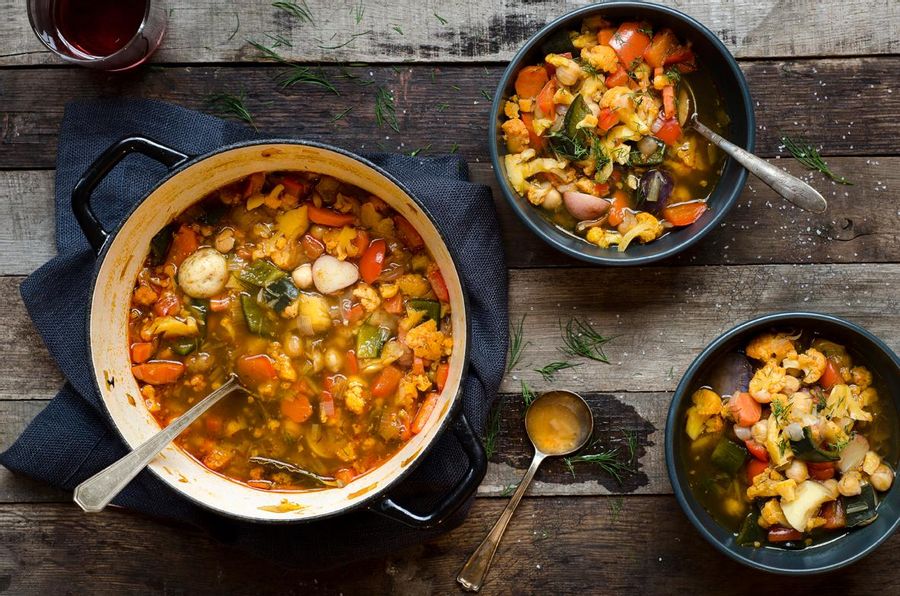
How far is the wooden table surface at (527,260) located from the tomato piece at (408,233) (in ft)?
1.34

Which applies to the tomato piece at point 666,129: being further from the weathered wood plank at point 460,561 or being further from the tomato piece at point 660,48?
the weathered wood plank at point 460,561

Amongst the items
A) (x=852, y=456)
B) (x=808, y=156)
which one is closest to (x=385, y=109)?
(x=808, y=156)

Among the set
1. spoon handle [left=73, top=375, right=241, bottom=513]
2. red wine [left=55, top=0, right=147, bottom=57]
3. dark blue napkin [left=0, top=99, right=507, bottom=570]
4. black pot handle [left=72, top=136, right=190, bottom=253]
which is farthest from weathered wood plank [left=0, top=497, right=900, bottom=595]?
red wine [left=55, top=0, right=147, bottom=57]

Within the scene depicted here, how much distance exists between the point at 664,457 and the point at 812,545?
58cm

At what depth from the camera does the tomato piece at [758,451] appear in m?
2.85

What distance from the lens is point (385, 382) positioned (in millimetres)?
2723

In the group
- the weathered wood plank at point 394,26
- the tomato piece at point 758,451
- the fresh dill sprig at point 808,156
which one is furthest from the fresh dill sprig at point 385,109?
the tomato piece at point 758,451

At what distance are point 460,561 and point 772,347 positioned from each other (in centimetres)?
138

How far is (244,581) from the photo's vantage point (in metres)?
3.09

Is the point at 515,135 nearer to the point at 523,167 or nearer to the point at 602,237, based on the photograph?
the point at 523,167

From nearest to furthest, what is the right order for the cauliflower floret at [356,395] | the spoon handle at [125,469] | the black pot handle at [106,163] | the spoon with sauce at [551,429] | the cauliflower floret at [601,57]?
the spoon handle at [125,469], the black pot handle at [106,163], the cauliflower floret at [356,395], the cauliflower floret at [601,57], the spoon with sauce at [551,429]

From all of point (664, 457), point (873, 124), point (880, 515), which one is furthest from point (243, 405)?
point (873, 124)

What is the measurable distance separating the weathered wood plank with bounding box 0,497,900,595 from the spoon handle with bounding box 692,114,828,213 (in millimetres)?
1185

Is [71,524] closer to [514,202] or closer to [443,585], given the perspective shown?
[443,585]
